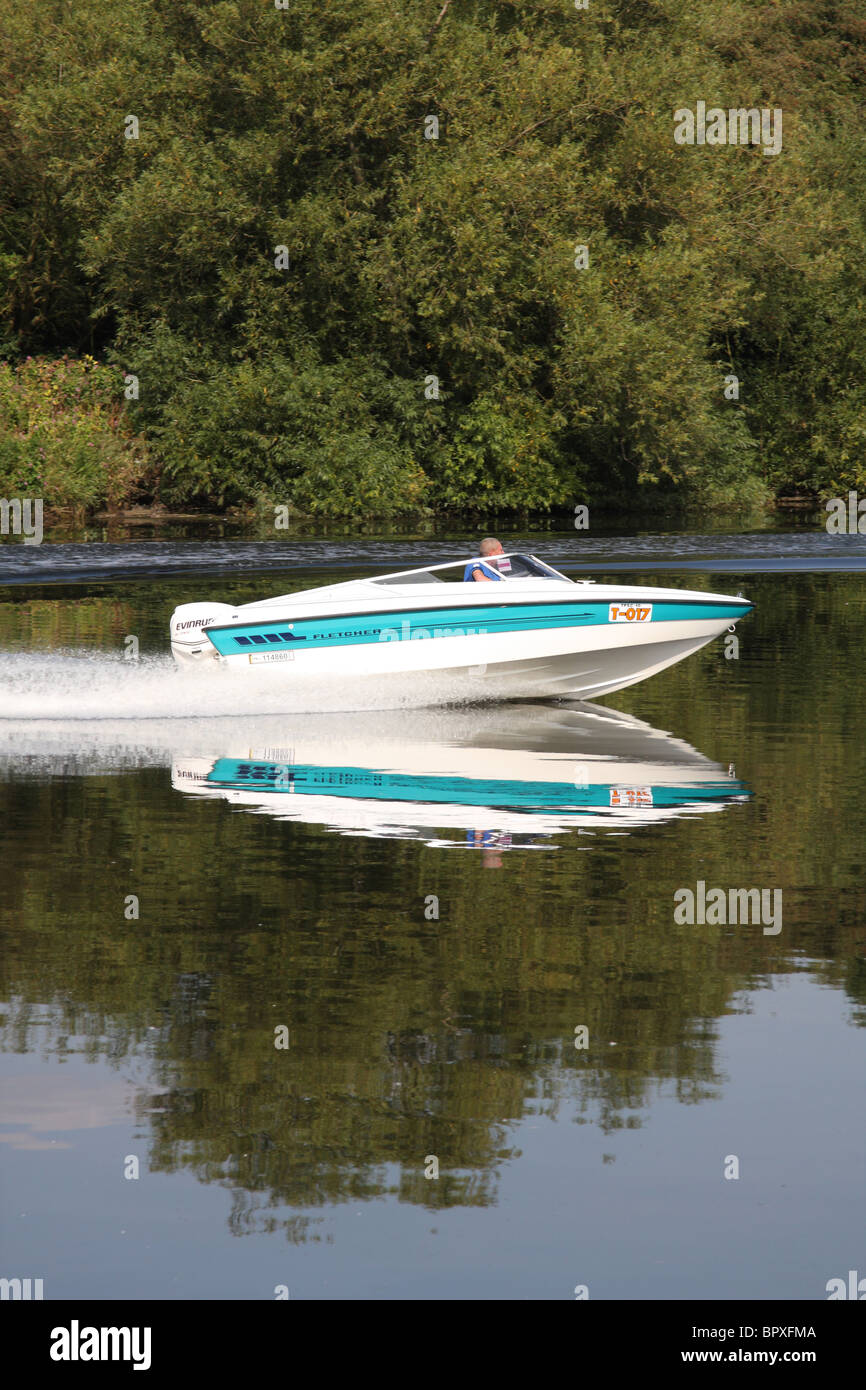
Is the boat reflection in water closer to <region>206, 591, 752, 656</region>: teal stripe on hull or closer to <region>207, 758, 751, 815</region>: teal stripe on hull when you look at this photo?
<region>207, 758, 751, 815</region>: teal stripe on hull

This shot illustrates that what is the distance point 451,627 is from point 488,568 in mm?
735

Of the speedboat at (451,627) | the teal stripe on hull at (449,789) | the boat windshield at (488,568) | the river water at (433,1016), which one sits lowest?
the river water at (433,1016)

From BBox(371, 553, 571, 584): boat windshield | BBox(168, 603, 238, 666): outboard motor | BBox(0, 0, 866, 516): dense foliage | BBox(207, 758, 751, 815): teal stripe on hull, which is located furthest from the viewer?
BBox(0, 0, 866, 516): dense foliage

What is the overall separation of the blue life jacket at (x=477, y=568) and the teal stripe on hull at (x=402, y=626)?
0.38m

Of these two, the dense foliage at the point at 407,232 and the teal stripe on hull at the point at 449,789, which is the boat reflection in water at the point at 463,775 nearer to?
the teal stripe on hull at the point at 449,789

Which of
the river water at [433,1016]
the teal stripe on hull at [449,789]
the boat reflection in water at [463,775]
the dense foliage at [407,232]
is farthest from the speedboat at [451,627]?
the dense foliage at [407,232]

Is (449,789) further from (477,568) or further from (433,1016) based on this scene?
(433,1016)

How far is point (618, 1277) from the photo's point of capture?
583 cm

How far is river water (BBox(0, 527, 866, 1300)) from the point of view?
6.09 meters

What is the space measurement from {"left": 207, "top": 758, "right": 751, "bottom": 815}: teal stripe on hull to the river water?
6cm

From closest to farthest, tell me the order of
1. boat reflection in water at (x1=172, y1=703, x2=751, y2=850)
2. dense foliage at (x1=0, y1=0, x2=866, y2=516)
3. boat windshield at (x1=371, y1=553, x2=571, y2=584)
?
boat reflection in water at (x1=172, y1=703, x2=751, y2=850) < boat windshield at (x1=371, y1=553, x2=571, y2=584) < dense foliage at (x1=0, y1=0, x2=866, y2=516)

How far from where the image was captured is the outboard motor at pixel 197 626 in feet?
59.1

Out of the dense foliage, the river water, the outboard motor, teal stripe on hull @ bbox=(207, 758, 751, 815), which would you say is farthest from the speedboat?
the dense foliage
